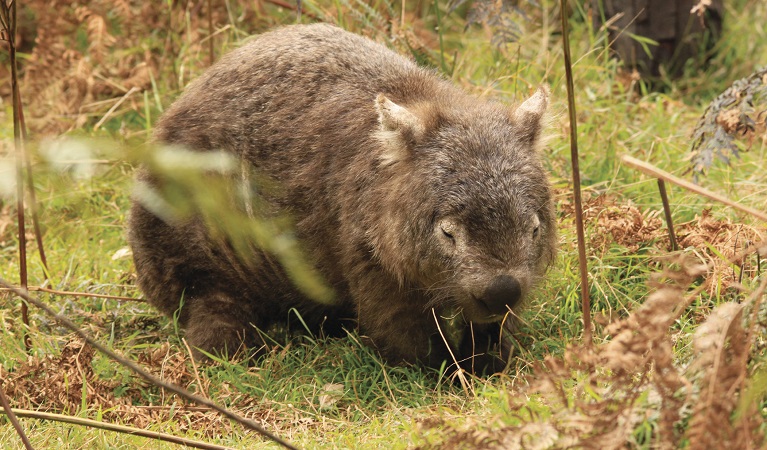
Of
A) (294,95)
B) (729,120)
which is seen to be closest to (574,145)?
(729,120)

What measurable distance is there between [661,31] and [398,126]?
12.9ft

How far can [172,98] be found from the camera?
7504 mm

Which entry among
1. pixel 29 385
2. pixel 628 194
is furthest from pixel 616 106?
pixel 29 385

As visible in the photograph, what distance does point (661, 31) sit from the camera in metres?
7.76

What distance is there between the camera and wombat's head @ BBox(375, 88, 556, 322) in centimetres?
438

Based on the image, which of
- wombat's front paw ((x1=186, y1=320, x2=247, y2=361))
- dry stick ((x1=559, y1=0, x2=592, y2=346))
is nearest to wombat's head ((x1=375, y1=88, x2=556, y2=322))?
dry stick ((x1=559, y1=0, x2=592, y2=346))

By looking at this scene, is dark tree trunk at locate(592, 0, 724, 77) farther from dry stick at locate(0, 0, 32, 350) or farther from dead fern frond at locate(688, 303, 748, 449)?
dead fern frond at locate(688, 303, 748, 449)

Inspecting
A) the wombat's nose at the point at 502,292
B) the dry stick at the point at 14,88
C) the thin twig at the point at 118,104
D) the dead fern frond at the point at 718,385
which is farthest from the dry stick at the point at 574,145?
the thin twig at the point at 118,104

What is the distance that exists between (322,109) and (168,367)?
1.57 meters

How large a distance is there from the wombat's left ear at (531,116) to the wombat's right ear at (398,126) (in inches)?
19.1

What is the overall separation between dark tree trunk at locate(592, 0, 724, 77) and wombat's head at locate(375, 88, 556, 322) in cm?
319

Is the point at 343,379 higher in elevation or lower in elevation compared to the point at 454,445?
lower

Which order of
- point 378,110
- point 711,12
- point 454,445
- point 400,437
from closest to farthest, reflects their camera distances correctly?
point 454,445 < point 400,437 < point 378,110 < point 711,12

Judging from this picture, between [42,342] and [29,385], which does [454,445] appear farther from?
[42,342]
